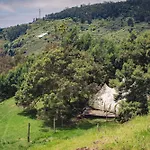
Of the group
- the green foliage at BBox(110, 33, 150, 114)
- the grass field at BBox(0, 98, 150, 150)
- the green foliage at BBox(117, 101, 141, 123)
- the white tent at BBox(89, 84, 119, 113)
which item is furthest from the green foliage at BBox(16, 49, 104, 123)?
the green foliage at BBox(117, 101, 141, 123)

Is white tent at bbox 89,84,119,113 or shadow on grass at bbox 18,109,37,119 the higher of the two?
white tent at bbox 89,84,119,113

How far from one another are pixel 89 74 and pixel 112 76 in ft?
41.8

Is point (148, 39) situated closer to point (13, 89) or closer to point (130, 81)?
point (130, 81)

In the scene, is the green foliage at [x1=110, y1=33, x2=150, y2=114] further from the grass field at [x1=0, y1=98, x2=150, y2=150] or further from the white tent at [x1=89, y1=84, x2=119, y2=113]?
the white tent at [x1=89, y1=84, x2=119, y2=113]

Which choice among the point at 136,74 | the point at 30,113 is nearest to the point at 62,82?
the point at 136,74

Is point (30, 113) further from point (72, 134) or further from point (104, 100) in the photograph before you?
point (72, 134)

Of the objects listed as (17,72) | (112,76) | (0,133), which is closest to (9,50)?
(17,72)

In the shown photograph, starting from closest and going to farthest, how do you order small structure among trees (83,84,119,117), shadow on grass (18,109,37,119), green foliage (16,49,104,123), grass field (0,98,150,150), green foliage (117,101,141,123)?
grass field (0,98,150,150)
green foliage (117,101,141,123)
green foliage (16,49,104,123)
small structure among trees (83,84,119,117)
shadow on grass (18,109,37,119)

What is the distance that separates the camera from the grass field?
10914 millimetres

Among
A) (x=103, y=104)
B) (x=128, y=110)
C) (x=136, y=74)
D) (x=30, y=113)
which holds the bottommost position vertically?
(x=30, y=113)

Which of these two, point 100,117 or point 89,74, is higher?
point 89,74

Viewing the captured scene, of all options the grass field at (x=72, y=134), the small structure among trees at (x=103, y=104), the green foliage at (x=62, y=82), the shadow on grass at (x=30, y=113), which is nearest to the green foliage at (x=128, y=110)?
the grass field at (x=72, y=134)

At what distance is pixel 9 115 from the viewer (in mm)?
49219

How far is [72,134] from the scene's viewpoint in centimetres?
3331
